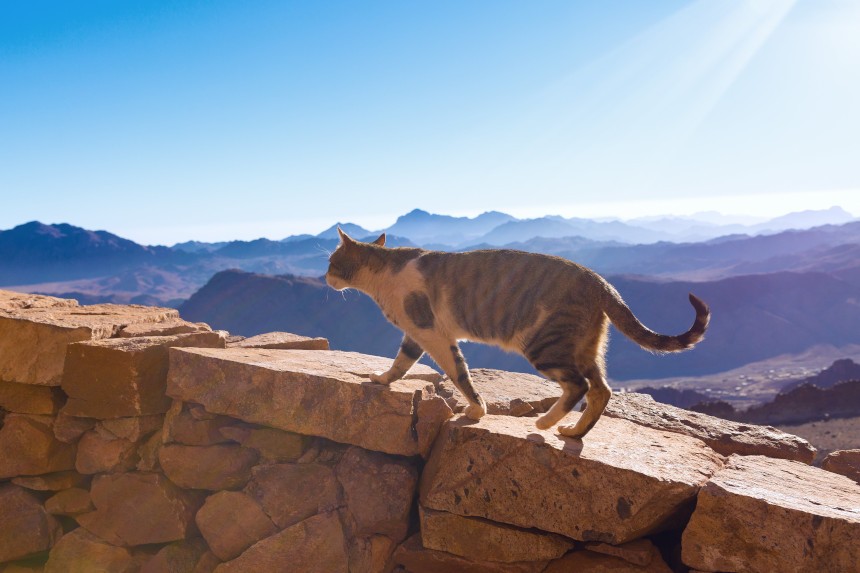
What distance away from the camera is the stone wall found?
3592 millimetres

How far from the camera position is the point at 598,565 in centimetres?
372

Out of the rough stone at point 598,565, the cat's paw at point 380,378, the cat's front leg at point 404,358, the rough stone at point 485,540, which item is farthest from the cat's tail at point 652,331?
the cat's paw at point 380,378

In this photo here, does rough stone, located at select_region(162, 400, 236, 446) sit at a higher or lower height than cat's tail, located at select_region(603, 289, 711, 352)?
lower

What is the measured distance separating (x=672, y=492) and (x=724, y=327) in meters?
94.6

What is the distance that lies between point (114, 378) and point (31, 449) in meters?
1.17

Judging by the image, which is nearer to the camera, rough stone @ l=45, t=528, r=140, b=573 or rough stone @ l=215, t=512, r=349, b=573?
rough stone @ l=215, t=512, r=349, b=573

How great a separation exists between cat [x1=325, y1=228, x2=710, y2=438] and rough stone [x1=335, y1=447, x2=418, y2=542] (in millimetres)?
748

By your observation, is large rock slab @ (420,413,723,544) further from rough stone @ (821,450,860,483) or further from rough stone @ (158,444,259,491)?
rough stone @ (821,450,860,483)

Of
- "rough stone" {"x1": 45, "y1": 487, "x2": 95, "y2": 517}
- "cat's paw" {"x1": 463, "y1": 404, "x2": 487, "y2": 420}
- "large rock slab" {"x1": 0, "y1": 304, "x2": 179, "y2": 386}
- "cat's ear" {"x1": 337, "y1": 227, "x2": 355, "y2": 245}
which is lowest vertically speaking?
"rough stone" {"x1": 45, "y1": 487, "x2": 95, "y2": 517}

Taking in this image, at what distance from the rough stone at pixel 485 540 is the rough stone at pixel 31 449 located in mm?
3618

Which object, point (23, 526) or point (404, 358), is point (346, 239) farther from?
point (23, 526)

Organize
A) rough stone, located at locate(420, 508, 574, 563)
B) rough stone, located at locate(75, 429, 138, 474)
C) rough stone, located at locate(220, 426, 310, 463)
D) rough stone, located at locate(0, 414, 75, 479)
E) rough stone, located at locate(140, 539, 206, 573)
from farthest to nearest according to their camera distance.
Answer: rough stone, located at locate(0, 414, 75, 479) → rough stone, located at locate(75, 429, 138, 474) → rough stone, located at locate(220, 426, 310, 463) → rough stone, located at locate(140, 539, 206, 573) → rough stone, located at locate(420, 508, 574, 563)

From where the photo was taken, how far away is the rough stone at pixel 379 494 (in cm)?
431

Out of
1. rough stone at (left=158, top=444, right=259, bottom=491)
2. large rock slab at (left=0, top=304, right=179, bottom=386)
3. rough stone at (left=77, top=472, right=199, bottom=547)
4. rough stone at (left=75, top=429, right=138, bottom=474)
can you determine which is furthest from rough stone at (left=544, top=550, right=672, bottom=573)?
large rock slab at (left=0, top=304, right=179, bottom=386)
